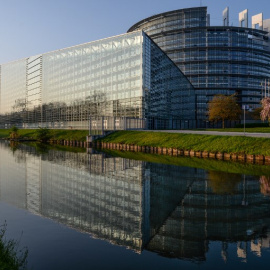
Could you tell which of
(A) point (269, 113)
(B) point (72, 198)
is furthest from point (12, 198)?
(A) point (269, 113)

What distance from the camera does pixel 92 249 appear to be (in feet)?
26.2

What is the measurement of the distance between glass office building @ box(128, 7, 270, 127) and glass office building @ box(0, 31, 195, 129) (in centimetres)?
1040

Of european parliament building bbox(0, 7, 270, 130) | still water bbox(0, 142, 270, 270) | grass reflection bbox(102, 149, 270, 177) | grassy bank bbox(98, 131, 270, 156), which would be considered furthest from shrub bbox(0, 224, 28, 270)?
european parliament building bbox(0, 7, 270, 130)

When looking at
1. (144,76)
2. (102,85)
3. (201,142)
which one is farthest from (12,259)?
(102,85)

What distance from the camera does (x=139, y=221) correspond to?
1052 centimetres

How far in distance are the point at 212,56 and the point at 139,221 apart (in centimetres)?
12388

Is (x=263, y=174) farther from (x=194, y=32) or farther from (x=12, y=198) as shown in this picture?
(x=194, y=32)

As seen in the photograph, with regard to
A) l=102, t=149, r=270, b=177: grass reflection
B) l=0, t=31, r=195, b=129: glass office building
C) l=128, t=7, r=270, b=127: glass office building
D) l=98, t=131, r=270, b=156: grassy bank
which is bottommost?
l=102, t=149, r=270, b=177: grass reflection

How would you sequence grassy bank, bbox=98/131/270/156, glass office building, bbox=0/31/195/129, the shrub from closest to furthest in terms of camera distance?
the shrub < grassy bank, bbox=98/131/270/156 < glass office building, bbox=0/31/195/129

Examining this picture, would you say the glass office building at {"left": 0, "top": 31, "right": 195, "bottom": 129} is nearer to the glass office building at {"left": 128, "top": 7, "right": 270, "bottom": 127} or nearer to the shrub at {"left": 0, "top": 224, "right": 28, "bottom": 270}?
the glass office building at {"left": 128, "top": 7, "right": 270, "bottom": 127}

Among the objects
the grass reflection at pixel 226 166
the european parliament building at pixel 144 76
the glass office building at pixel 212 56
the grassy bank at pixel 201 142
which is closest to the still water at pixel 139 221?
the grass reflection at pixel 226 166

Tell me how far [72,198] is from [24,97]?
116m

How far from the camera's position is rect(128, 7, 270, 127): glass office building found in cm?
12288

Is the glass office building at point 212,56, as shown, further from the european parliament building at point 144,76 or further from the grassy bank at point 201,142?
the grassy bank at point 201,142
